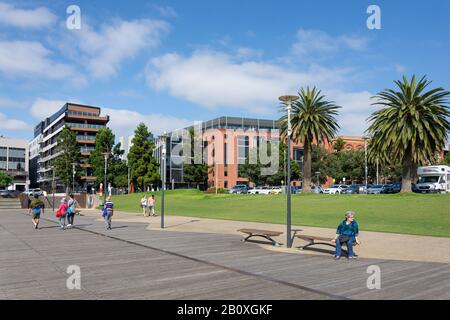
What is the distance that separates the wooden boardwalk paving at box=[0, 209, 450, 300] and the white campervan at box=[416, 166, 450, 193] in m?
33.8

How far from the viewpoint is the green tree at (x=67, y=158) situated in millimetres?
75188

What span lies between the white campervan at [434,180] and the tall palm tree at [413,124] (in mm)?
9048

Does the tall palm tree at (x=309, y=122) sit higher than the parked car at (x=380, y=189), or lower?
higher

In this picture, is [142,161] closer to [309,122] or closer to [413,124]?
[309,122]

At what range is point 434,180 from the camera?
137ft

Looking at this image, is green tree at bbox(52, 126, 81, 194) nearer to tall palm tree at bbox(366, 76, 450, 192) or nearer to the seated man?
tall palm tree at bbox(366, 76, 450, 192)

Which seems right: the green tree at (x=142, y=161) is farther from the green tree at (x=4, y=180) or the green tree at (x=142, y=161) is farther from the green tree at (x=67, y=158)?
the green tree at (x=4, y=180)

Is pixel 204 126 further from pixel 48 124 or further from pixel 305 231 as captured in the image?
pixel 305 231

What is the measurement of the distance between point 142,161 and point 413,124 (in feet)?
156

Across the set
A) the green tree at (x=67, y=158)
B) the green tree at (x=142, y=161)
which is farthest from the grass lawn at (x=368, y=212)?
the green tree at (x=67, y=158)

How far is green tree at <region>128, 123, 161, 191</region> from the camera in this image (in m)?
68.2

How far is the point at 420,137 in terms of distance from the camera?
31344 millimetres

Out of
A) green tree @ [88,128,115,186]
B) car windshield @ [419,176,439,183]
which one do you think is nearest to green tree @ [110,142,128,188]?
green tree @ [88,128,115,186]
